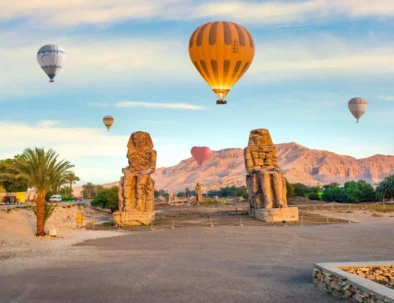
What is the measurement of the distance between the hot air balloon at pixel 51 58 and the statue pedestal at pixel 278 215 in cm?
2600

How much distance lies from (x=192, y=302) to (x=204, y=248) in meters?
7.92

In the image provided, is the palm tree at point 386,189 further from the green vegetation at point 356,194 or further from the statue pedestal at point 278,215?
the statue pedestal at point 278,215

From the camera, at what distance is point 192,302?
9836mm

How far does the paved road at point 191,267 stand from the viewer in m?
10.6

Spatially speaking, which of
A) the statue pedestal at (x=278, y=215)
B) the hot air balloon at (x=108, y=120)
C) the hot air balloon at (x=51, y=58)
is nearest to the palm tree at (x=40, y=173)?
the statue pedestal at (x=278, y=215)

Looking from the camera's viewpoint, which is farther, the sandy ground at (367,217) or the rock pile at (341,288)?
the sandy ground at (367,217)

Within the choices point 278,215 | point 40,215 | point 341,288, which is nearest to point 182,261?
point 341,288

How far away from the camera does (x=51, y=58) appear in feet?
145

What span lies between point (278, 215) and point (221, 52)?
35.3ft

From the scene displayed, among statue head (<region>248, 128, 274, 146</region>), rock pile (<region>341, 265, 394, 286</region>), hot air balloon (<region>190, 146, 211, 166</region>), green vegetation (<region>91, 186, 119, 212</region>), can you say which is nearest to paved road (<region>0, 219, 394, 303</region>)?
rock pile (<region>341, 265, 394, 286</region>)

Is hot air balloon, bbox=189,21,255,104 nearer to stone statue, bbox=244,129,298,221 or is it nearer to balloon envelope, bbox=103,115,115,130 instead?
stone statue, bbox=244,129,298,221

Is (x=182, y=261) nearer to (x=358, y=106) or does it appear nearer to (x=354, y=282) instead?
(x=354, y=282)

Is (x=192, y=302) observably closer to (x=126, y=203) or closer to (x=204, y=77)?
(x=126, y=203)

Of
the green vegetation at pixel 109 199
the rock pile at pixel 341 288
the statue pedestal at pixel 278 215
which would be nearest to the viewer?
the rock pile at pixel 341 288
